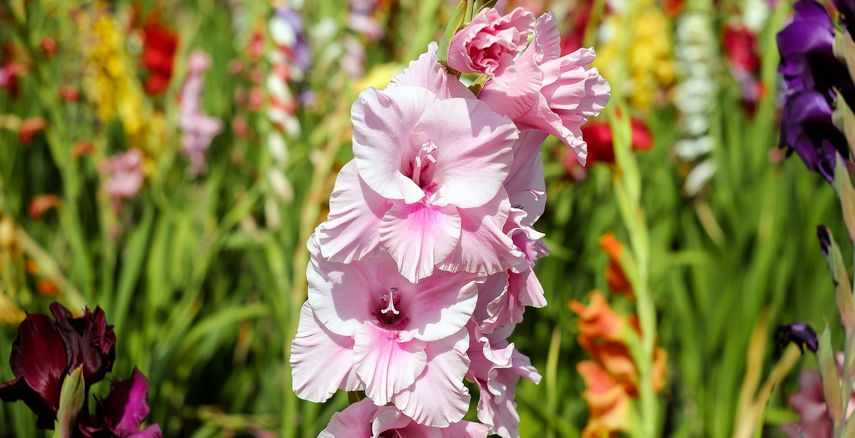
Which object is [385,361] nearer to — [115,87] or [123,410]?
[123,410]

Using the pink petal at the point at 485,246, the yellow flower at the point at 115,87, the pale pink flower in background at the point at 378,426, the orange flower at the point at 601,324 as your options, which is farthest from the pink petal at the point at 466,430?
the yellow flower at the point at 115,87

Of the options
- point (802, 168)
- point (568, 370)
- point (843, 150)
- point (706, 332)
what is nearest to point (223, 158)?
point (568, 370)

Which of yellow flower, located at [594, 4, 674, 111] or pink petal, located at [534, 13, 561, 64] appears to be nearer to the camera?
pink petal, located at [534, 13, 561, 64]

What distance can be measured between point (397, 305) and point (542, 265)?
1181 millimetres

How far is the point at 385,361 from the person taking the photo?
0.55m

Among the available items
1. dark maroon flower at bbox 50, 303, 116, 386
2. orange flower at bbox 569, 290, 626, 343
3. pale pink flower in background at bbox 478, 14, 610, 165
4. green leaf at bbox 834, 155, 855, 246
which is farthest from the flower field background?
dark maroon flower at bbox 50, 303, 116, 386

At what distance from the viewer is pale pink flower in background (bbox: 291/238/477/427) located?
543 mm

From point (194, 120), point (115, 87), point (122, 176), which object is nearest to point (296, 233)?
point (122, 176)

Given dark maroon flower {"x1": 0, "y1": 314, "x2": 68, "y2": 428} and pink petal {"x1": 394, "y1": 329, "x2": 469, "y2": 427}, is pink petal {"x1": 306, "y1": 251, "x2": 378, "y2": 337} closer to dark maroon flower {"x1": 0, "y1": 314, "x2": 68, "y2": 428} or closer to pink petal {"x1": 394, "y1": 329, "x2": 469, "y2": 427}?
pink petal {"x1": 394, "y1": 329, "x2": 469, "y2": 427}

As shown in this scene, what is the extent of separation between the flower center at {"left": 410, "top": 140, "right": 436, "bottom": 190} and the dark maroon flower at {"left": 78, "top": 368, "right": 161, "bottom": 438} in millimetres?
252

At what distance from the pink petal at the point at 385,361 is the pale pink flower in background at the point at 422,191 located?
0.20 ft

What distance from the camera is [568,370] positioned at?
5.31ft

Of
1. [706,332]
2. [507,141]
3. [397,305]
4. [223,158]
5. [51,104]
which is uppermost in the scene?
[507,141]

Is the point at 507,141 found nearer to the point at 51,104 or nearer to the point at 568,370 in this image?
the point at 568,370
